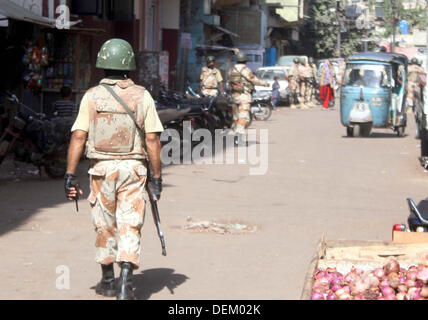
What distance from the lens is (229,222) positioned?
9.77 meters

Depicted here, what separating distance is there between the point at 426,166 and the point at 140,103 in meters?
9.90

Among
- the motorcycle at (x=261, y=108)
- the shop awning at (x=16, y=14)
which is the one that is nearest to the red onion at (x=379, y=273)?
the shop awning at (x=16, y=14)

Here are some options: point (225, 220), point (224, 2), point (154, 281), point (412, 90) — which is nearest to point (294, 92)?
point (224, 2)

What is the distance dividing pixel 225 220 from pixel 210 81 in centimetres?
1317

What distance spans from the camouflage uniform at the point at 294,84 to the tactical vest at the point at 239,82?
15321 mm

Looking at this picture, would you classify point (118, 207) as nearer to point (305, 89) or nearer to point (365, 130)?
point (365, 130)

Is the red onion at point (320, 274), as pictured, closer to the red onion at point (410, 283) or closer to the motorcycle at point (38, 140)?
the red onion at point (410, 283)

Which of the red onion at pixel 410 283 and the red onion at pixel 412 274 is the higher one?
the red onion at pixel 412 274

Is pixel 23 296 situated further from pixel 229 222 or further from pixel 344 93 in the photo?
pixel 344 93

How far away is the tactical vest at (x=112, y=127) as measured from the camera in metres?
6.22

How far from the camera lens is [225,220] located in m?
9.88

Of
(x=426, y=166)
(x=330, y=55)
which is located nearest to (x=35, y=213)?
(x=426, y=166)

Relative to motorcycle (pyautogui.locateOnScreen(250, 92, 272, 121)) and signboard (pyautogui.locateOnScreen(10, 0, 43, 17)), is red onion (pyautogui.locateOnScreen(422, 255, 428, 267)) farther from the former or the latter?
motorcycle (pyautogui.locateOnScreen(250, 92, 272, 121))

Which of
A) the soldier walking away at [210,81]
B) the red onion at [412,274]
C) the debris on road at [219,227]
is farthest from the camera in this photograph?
the soldier walking away at [210,81]
